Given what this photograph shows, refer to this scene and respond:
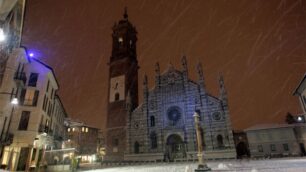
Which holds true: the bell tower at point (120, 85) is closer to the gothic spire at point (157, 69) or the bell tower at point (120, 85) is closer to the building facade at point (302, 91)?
the gothic spire at point (157, 69)

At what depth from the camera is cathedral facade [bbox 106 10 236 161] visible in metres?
34.4

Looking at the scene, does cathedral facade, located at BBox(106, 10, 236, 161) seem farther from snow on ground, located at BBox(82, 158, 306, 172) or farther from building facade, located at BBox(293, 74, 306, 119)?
snow on ground, located at BBox(82, 158, 306, 172)

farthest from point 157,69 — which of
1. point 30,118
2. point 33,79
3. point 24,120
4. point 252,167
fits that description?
point 252,167

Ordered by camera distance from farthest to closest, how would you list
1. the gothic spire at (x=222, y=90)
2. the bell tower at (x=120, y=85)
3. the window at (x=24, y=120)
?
the bell tower at (x=120, y=85)
the gothic spire at (x=222, y=90)
the window at (x=24, y=120)

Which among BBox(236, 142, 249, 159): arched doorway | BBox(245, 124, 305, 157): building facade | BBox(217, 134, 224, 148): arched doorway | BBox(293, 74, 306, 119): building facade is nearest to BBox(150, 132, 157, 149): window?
BBox(217, 134, 224, 148): arched doorway

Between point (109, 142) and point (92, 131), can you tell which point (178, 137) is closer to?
point (109, 142)

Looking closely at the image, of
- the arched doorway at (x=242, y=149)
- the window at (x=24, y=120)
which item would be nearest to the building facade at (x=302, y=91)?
the arched doorway at (x=242, y=149)

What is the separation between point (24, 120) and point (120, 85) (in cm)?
2412

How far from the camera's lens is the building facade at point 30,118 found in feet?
66.1

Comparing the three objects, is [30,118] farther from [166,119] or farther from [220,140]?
[220,140]

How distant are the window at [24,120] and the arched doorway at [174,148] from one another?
2249cm

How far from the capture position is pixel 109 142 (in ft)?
137

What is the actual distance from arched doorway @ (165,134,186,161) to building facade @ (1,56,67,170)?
19.7m

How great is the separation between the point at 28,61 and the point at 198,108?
27.0m
